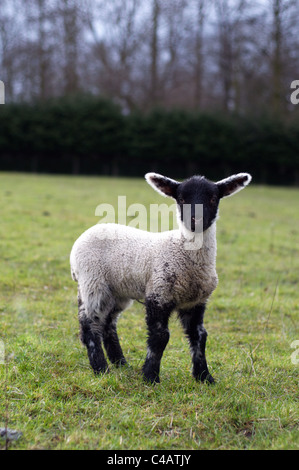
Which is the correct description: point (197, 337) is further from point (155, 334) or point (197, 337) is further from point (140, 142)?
point (140, 142)

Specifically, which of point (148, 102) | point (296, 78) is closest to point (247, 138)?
point (296, 78)

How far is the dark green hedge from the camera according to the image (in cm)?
3416

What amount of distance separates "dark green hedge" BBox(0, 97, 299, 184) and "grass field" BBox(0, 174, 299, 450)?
25034 millimetres

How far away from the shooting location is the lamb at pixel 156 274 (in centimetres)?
462

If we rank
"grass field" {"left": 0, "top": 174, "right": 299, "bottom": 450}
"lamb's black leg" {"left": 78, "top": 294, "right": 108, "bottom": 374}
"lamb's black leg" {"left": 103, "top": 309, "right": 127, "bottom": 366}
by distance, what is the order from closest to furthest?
"grass field" {"left": 0, "top": 174, "right": 299, "bottom": 450}
"lamb's black leg" {"left": 78, "top": 294, "right": 108, "bottom": 374}
"lamb's black leg" {"left": 103, "top": 309, "right": 127, "bottom": 366}

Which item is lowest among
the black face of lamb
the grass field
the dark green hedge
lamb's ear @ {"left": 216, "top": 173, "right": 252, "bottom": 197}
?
the grass field

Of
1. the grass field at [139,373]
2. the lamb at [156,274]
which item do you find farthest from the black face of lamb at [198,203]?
the grass field at [139,373]

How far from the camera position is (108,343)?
17.0 feet

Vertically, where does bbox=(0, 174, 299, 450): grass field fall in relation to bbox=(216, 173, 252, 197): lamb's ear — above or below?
below
